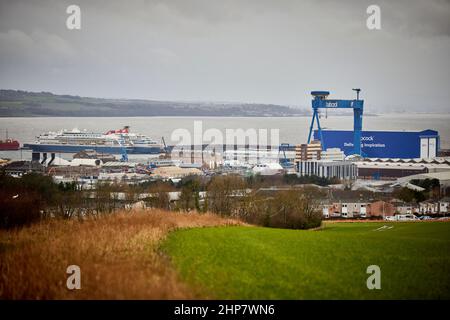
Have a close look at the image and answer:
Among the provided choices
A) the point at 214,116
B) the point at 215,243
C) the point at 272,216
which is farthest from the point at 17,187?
the point at 214,116

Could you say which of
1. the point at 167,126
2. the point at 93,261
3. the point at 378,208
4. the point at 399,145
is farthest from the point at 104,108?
the point at 93,261

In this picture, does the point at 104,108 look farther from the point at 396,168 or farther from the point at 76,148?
the point at 396,168

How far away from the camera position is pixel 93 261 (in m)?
5.35

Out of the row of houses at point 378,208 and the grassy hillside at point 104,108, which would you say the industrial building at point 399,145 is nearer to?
the row of houses at point 378,208

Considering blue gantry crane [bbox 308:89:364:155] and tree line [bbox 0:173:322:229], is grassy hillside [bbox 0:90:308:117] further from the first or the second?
tree line [bbox 0:173:322:229]

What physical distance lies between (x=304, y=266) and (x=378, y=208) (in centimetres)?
1517

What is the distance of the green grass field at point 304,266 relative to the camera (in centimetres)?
452

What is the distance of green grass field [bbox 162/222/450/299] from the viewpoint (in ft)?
14.8

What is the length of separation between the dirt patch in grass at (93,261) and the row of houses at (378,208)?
12.3 metres

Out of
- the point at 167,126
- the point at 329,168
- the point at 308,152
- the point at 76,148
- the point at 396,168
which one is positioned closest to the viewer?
the point at 329,168

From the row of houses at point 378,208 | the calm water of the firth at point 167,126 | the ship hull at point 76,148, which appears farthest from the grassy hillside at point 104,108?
the row of houses at point 378,208

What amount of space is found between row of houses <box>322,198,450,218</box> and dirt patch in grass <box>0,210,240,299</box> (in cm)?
1234
